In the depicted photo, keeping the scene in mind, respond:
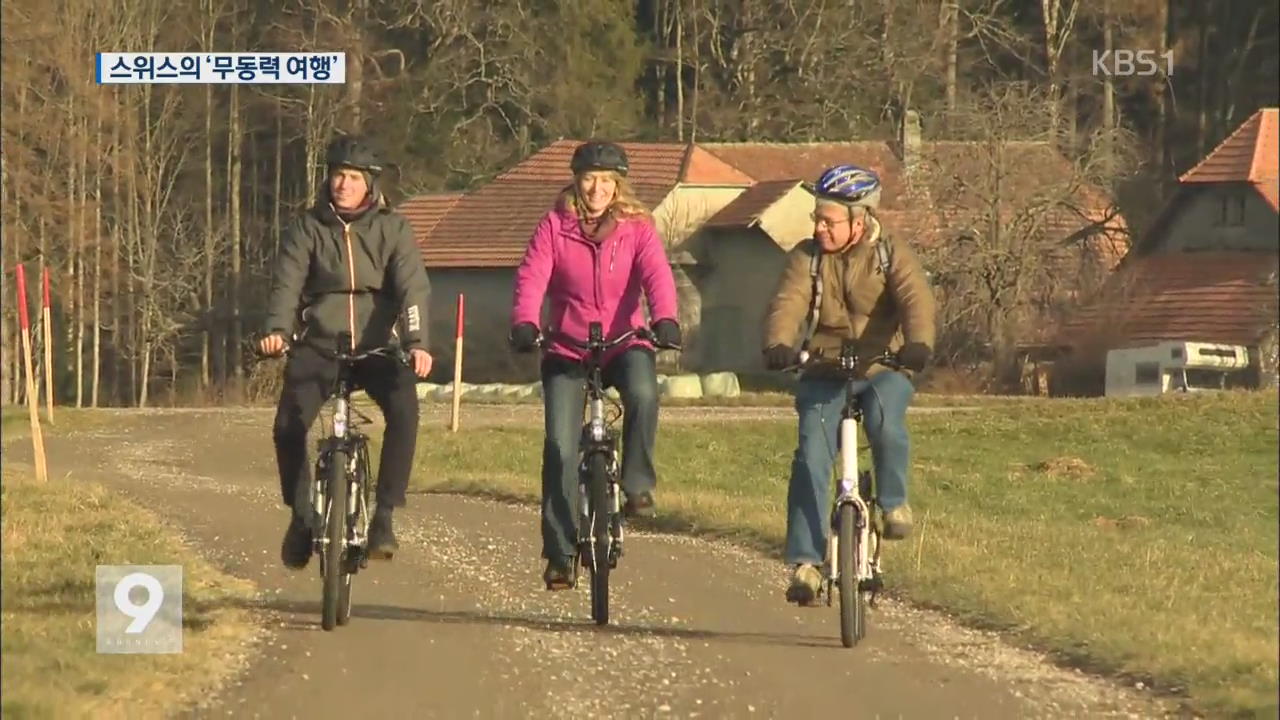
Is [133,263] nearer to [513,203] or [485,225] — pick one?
[513,203]

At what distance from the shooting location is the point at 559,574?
411 inches

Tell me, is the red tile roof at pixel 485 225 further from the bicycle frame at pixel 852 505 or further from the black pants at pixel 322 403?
the bicycle frame at pixel 852 505

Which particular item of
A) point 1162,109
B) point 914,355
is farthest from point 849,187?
point 1162,109

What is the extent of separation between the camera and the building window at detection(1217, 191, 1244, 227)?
8867 millimetres

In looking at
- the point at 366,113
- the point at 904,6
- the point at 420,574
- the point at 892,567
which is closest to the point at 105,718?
the point at 420,574

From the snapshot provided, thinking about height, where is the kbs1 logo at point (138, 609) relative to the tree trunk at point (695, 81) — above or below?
below

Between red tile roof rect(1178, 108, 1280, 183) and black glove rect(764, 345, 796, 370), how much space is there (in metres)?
1.75

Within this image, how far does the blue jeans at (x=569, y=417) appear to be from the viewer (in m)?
10.4

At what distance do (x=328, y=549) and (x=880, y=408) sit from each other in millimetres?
2220

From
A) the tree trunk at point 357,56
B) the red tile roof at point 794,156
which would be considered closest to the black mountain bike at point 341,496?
the tree trunk at point 357,56

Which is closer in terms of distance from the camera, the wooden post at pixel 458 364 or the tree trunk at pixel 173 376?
the tree trunk at pixel 173 376

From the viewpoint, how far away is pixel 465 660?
962cm

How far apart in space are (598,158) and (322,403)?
1.49m

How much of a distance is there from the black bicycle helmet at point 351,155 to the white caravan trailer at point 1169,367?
4.19 m
